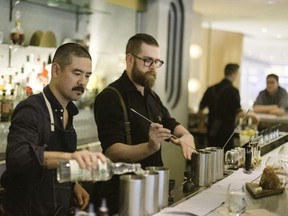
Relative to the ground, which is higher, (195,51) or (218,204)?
(195,51)

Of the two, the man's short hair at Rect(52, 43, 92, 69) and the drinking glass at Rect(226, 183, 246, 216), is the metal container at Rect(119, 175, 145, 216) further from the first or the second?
the man's short hair at Rect(52, 43, 92, 69)

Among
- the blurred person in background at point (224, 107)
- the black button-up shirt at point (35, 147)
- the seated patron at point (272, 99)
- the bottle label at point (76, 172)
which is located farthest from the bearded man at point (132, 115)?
the blurred person in background at point (224, 107)

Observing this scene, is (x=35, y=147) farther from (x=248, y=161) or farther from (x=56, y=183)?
(x=248, y=161)

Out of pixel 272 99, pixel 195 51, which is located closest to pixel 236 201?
pixel 272 99

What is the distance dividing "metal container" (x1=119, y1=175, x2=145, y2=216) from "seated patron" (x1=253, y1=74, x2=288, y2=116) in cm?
328

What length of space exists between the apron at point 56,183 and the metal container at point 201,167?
58 cm

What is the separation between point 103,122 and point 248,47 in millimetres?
10528

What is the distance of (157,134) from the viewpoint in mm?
2164

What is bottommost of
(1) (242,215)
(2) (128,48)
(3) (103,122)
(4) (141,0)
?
(1) (242,215)

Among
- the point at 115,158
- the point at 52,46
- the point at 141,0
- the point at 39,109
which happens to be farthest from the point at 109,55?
the point at 39,109

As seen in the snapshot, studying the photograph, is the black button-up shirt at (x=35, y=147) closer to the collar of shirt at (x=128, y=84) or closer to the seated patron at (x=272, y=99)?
the collar of shirt at (x=128, y=84)

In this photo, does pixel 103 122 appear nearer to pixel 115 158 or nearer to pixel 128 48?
pixel 115 158

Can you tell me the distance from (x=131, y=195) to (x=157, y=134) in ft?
1.67

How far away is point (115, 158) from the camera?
2438 millimetres
